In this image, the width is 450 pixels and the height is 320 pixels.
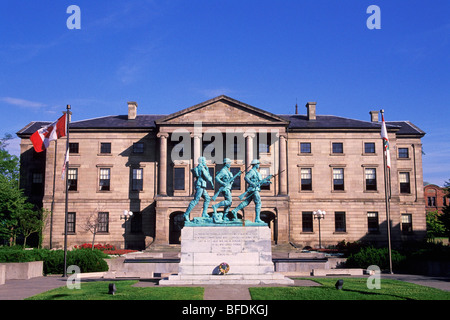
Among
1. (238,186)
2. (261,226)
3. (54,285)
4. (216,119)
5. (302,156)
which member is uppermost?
(216,119)

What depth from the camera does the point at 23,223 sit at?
43.2 metres

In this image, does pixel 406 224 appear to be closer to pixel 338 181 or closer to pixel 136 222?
pixel 338 181

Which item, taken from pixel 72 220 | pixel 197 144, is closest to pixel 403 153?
pixel 197 144

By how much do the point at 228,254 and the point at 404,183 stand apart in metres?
38.8

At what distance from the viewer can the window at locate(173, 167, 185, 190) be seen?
164 feet

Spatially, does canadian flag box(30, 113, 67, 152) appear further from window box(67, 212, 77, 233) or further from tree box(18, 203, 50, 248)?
window box(67, 212, 77, 233)

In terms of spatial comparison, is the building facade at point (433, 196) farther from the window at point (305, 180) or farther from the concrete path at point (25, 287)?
the concrete path at point (25, 287)

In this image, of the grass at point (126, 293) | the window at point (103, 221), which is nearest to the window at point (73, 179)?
the window at point (103, 221)

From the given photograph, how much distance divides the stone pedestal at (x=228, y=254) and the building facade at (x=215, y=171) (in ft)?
86.1

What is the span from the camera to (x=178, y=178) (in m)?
50.3

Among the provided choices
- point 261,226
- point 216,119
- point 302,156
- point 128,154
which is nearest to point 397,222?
point 302,156

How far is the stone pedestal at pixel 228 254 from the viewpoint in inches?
819
